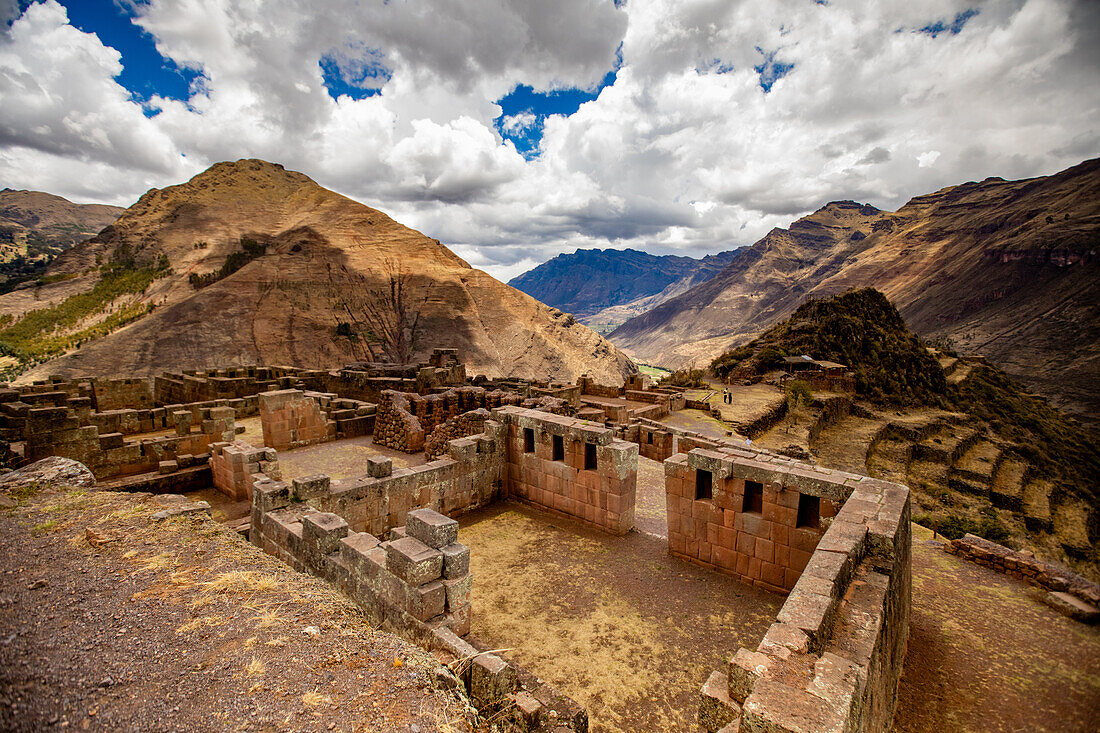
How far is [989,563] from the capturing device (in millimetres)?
11820

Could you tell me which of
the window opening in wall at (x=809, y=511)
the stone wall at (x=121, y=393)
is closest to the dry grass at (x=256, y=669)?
the window opening in wall at (x=809, y=511)

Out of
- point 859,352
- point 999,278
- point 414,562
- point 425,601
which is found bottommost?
point 425,601

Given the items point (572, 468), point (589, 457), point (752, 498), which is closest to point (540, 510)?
point (572, 468)

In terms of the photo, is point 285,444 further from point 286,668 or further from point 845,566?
point 845,566

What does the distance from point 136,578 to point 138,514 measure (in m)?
2.94

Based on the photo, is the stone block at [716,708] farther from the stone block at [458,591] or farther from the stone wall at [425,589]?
the stone block at [458,591]

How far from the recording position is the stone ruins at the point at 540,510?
14.5ft

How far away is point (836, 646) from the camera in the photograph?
4.57 m

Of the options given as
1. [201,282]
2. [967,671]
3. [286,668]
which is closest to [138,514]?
[286,668]

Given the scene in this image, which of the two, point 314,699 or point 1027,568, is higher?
point 314,699

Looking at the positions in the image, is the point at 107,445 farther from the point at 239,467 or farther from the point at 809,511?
the point at 809,511

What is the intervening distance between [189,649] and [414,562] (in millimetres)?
2370

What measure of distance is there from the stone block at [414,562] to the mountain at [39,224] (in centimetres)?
15992

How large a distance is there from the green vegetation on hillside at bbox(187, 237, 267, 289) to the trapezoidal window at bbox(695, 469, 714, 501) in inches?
2798
